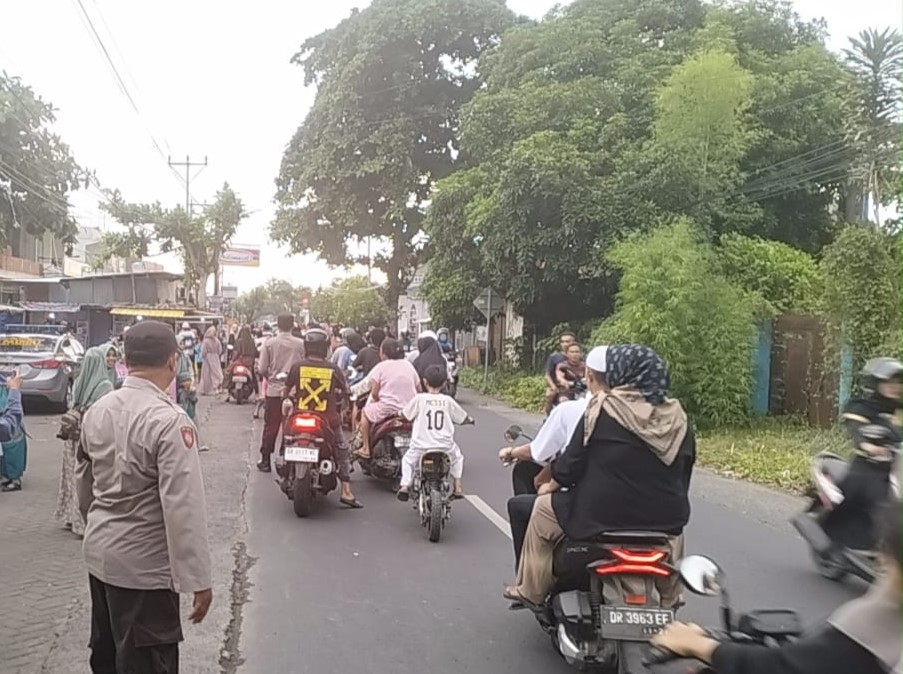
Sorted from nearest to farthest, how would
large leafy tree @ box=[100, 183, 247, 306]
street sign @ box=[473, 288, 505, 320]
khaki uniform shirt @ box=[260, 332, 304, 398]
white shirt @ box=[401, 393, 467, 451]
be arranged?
A: white shirt @ box=[401, 393, 467, 451]
khaki uniform shirt @ box=[260, 332, 304, 398]
street sign @ box=[473, 288, 505, 320]
large leafy tree @ box=[100, 183, 247, 306]

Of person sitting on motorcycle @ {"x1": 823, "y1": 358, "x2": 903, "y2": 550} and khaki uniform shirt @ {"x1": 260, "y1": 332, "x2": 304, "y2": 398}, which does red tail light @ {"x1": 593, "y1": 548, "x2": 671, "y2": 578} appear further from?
khaki uniform shirt @ {"x1": 260, "y1": 332, "x2": 304, "y2": 398}

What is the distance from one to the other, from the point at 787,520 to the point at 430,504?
13.0ft

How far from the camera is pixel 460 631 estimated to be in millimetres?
5609

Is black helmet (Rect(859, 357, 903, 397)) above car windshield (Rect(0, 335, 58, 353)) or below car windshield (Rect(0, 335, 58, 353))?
above

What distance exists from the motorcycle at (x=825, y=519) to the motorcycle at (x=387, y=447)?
3989 mm

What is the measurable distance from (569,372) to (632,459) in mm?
4562

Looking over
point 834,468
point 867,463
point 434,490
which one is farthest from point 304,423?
point 867,463

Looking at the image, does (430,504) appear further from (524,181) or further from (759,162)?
(759,162)

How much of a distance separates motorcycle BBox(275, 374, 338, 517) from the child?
2.73ft

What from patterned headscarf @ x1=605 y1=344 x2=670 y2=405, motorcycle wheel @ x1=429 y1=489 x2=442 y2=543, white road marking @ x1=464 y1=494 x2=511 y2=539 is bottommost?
→ white road marking @ x1=464 y1=494 x2=511 y2=539

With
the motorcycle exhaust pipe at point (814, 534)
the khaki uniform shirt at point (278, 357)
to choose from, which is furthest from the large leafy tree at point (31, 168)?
the motorcycle exhaust pipe at point (814, 534)

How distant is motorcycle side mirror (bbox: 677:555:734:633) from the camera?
2.75 m

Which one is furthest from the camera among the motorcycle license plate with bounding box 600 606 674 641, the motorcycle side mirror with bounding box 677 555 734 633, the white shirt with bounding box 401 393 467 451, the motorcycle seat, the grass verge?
the grass verge

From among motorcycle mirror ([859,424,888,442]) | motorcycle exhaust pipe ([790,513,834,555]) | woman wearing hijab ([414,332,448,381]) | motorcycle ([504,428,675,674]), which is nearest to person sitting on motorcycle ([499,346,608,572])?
motorcycle ([504,428,675,674])
